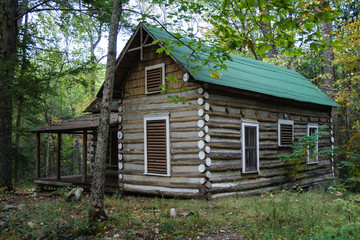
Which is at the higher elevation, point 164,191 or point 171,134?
point 171,134

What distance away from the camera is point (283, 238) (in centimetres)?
610

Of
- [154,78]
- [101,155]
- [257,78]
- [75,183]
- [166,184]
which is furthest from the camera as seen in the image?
[75,183]

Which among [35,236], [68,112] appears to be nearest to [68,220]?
[35,236]

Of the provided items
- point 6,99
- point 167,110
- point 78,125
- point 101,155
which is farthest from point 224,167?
point 6,99

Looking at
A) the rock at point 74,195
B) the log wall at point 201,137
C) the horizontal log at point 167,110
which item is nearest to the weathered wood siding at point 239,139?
the log wall at point 201,137

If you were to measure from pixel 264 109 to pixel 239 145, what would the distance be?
2.41m

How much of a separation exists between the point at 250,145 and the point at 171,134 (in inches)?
132

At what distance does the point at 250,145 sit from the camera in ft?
41.1

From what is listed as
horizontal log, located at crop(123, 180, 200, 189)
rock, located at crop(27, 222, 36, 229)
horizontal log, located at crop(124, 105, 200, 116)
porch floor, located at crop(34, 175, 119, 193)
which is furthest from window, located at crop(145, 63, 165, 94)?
rock, located at crop(27, 222, 36, 229)

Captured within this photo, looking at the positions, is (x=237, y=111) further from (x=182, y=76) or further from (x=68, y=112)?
(x=68, y=112)

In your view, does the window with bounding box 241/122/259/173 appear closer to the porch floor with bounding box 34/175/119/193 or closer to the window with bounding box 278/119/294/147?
the window with bounding box 278/119/294/147

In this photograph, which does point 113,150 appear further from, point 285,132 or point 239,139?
point 285,132

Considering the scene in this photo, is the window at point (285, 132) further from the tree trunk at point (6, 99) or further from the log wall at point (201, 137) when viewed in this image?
the tree trunk at point (6, 99)

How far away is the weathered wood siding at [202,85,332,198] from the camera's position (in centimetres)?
1089
